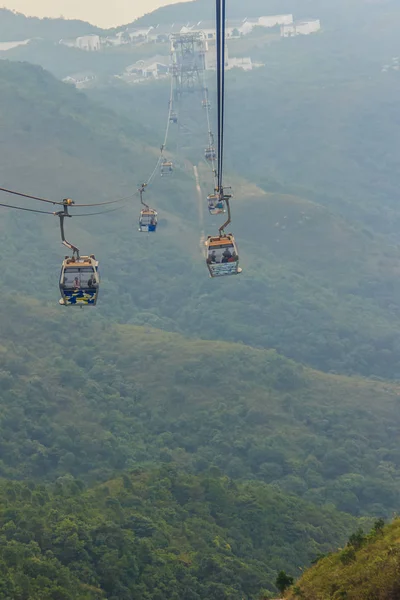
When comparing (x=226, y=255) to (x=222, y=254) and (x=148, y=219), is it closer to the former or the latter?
(x=222, y=254)

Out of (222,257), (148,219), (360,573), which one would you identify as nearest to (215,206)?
(148,219)

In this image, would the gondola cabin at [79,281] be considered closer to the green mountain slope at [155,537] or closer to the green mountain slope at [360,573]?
the green mountain slope at [360,573]

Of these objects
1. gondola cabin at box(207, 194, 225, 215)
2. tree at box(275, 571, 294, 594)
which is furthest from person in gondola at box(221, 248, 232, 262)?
gondola cabin at box(207, 194, 225, 215)

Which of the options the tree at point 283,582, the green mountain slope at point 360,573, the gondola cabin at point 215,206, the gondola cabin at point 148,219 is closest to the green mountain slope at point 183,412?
the gondola cabin at point 215,206

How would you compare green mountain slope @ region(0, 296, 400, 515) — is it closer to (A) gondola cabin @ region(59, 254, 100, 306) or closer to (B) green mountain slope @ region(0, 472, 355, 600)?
(B) green mountain slope @ region(0, 472, 355, 600)

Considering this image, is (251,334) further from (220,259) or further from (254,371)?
(220,259)
